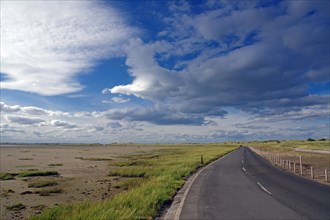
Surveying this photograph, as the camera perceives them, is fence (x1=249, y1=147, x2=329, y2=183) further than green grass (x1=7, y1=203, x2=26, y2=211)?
Yes

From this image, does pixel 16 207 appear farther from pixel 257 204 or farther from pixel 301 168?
pixel 301 168

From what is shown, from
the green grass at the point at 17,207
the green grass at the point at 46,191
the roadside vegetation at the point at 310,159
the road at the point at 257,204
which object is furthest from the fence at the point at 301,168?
the green grass at the point at 17,207

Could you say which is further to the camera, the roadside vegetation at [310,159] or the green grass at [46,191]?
the roadside vegetation at [310,159]

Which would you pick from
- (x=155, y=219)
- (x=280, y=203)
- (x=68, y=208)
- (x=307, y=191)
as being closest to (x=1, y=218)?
(x=68, y=208)

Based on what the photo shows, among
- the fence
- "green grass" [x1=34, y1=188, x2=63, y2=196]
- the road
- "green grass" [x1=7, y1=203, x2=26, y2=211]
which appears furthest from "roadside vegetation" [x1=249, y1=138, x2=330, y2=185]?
"green grass" [x1=7, y1=203, x2=26, y2=211]

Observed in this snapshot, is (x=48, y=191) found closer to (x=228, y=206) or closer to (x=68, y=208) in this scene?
(x=68, y=208)

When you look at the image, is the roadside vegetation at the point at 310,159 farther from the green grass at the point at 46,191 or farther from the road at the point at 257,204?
the green grass at the point at 46,191

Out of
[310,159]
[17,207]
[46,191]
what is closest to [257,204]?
[17,207]

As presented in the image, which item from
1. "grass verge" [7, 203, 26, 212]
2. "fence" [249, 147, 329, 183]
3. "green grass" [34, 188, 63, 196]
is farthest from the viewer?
"fence" [249, 147, 329, 183]

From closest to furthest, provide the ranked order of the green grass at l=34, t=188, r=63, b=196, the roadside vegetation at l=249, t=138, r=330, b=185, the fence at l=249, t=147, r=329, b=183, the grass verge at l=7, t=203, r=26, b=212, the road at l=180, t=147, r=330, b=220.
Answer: the road at l=180, t=147, r=330, b=220, the grass verge at l=7, t=203, r=26, b=212, the green grass at l=34, t=188, r=63, b=196, the fence at l=249, t=147, r=329, b=183, the roadside vegetation at l=249, t=138, r=330, b=185

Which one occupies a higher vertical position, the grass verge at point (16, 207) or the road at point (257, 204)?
the road at point (257, 204)

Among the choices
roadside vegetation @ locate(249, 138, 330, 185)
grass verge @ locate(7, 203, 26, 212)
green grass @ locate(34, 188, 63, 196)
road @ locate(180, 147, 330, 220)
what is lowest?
grass verge @ locate(7, 203, 26, 212)

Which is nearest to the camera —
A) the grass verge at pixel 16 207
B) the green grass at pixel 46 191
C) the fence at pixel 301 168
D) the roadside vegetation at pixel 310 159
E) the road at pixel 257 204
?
the road at pixel 257 204

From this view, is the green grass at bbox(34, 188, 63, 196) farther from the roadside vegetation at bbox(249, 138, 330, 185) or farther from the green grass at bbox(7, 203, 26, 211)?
the roadside vegetation at bbox(249, 138, 330, 185)
